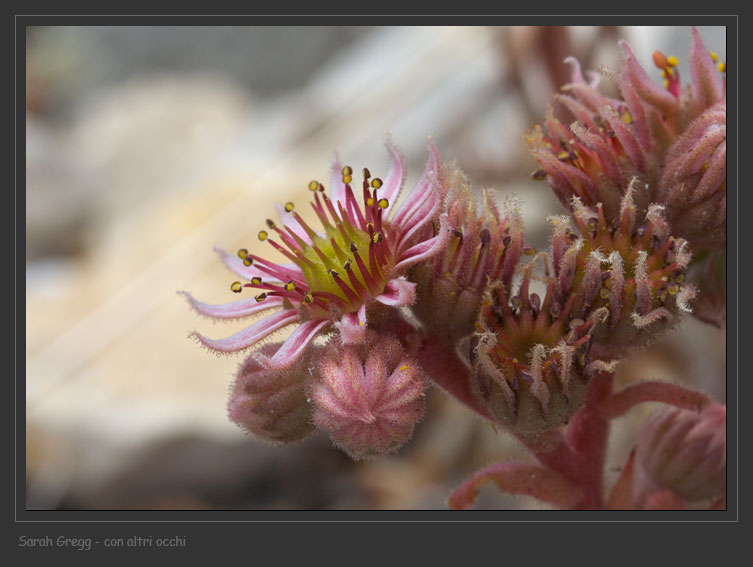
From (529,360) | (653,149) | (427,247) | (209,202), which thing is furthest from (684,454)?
(209,202)

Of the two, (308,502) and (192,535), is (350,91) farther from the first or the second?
(192,535)

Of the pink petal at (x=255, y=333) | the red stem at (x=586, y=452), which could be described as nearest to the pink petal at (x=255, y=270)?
the pink petal at (x=255, y=333)

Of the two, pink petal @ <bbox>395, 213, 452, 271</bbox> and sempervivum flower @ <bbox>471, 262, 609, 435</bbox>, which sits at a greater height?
pink petal @ <bbox>395, 213, 452, 271</bbox>

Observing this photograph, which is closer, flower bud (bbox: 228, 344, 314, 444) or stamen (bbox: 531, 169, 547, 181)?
flower bud (bbox: 228, 344, 314, 444)

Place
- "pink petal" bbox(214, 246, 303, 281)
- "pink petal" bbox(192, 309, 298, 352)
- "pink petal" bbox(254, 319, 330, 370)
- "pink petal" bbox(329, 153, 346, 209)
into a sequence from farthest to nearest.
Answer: "pink petal" bbox(329, 153, 346, 209) → "pink petal" bbox(214, 246, 303, 281) → "pink petal" bbox(192, 309, 298, 352) → "pink petal" bbox(254, 319, 330, 370)

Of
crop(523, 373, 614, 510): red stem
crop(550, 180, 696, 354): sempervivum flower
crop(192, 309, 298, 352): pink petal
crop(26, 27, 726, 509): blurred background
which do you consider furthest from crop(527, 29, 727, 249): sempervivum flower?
crop(26, 27, 726, 509): blurred background

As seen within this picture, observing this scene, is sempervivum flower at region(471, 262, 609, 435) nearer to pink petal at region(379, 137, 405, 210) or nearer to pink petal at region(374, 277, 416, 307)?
pink petal at region(374, 277, 416, 307)

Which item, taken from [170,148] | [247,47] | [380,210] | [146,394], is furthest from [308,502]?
[247,47]
